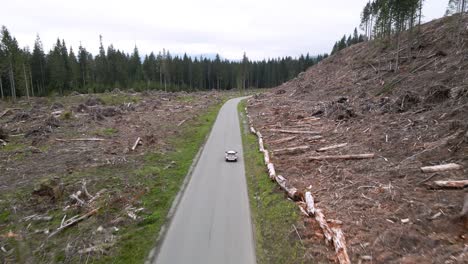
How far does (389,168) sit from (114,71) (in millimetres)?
91400

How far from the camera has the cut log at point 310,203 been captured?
33.0 ft

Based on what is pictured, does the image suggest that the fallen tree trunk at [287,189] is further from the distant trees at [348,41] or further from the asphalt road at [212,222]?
the distant trees at [348,41]

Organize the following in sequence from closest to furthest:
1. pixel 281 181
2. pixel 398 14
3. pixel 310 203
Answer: pixel 310 203, pixel 281 181, pixel 398 14

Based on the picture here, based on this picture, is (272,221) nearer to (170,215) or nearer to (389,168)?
(170,215)

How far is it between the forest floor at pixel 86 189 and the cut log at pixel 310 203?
6039 millimetres

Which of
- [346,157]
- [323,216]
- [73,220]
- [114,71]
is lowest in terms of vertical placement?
[73,220]

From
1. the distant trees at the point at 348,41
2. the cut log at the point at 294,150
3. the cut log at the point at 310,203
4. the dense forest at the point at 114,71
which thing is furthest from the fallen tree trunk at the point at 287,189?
the distant trees at the point at 348,41

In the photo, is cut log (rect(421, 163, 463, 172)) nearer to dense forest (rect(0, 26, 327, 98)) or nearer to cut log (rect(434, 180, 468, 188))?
cut log (rect(434, 180, 468, 188))

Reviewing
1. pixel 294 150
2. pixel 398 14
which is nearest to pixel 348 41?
pixel 398 14

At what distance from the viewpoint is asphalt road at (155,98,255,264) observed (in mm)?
8680

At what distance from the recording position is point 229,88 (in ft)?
384

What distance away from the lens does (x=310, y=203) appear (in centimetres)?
1042

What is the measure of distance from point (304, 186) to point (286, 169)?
2749 millimetres

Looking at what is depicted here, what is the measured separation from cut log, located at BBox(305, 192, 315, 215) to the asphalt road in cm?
248
